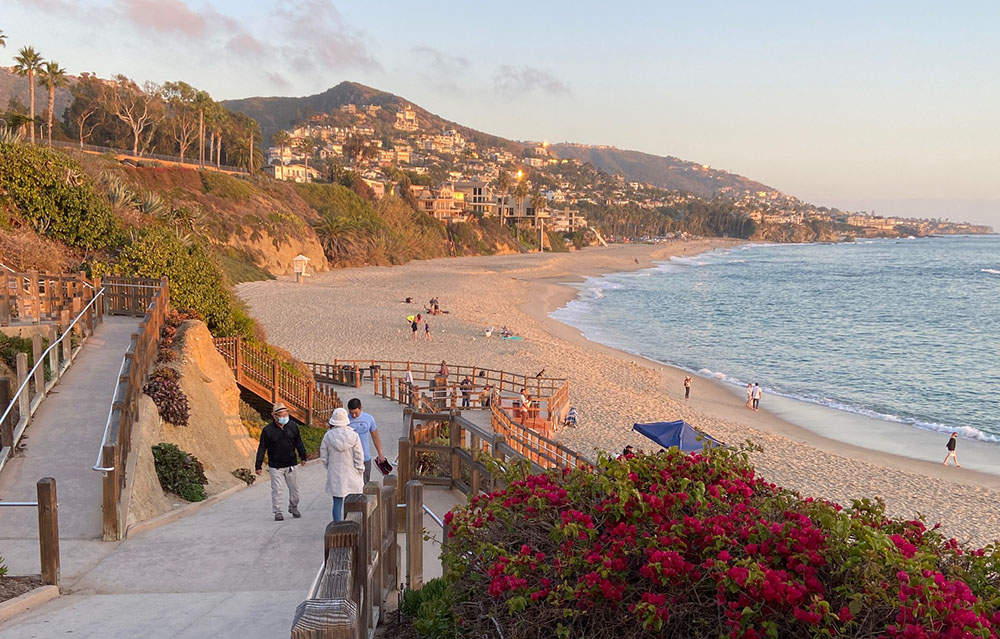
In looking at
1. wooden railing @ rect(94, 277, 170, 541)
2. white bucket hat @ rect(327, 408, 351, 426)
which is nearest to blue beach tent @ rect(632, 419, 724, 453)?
white bucket hat @ rect(327, 408, 351, 426)

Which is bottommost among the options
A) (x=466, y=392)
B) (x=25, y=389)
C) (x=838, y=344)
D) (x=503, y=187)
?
(x=838, y=344)

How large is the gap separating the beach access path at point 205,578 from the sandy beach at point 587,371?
3.25 metres

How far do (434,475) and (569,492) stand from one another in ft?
16.8

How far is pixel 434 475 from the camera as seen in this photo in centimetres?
887

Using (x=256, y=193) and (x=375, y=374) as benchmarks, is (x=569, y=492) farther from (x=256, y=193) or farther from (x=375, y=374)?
(x=256, y=193)

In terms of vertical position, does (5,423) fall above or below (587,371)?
above

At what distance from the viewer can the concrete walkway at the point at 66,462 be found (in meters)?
7.07

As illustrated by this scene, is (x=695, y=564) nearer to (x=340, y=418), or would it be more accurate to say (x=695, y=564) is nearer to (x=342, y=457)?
(x=340, y=418)

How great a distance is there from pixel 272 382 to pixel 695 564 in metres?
14.5

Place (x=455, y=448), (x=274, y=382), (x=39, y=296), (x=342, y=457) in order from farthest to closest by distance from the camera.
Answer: (x=274, y=382) < (x=39, y=296) < (x=455, y=448) < (x=342, y=457)

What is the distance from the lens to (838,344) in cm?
4466

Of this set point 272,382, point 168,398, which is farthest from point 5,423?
point 272,382

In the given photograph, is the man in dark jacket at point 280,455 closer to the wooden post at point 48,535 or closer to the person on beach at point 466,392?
the wooden post at point 48,535

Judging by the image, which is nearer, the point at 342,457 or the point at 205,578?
the point at 205,578
